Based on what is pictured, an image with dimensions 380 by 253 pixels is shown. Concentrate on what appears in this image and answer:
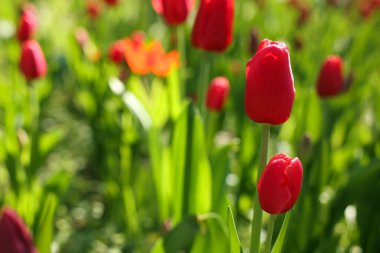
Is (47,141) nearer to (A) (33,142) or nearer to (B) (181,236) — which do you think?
(A) (33,142)

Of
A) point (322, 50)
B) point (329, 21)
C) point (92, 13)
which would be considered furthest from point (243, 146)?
point (329, 21)

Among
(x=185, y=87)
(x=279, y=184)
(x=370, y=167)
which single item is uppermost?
(x=279, y=184)

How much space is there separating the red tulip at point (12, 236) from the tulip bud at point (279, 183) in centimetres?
34

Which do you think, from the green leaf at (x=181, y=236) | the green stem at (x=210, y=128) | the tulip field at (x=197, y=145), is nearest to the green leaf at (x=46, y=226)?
the tulip field at (x=197, y=145)

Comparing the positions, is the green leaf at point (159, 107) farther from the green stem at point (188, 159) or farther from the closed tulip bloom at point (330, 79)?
the closed tulip bloom at point (330, 79)

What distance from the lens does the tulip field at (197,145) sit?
0.91 meters

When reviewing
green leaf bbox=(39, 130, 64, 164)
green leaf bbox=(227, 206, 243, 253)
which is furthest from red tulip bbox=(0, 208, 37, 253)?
green leaf bbox=(39, 130, 64, 164)

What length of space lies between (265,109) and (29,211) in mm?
862

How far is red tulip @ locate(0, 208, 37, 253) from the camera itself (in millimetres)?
765

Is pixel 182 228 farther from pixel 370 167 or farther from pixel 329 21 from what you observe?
pixel 329 21

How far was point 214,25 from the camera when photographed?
122 cm

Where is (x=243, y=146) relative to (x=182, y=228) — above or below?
below

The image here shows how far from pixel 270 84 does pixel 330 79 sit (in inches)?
27.7

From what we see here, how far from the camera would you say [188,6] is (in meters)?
1.44
